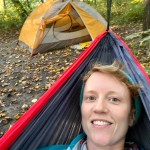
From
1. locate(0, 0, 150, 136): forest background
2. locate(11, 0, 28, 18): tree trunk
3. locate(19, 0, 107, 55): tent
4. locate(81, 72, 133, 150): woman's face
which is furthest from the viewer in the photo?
locate(11, 0, 28, 18): tree trunk

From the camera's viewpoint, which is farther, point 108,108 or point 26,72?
point 26,72

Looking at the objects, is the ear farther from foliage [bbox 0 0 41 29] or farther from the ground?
foliage [bbox 0 0 41 29]

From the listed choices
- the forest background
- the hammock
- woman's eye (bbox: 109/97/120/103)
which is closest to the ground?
the forest background

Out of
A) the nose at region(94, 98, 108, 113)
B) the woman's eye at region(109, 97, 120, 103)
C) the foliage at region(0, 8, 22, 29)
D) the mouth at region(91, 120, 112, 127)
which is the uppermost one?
the woman's eye at region(109, 97, 120, 103)

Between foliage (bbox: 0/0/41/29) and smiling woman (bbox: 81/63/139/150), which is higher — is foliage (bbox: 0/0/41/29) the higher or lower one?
the lower one

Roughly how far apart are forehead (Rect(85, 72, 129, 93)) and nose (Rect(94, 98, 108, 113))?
2.5 inches

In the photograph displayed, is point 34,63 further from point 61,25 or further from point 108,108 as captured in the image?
point 108,108

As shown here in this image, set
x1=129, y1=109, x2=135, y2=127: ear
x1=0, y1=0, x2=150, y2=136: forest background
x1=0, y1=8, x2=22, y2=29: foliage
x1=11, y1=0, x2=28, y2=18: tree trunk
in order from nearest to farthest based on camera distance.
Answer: x1=129, y1=109, x2=135, y2=127: ear < x1=0, y1=0, x2=150, y2=136: forest background < x1=0, y1=8, x2=22, y2=29: foliage < x1=11, y1=0, x2=28, y2=18: tree trunk

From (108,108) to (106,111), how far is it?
19 millimetres

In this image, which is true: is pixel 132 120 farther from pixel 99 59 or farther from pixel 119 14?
pixel 119 14

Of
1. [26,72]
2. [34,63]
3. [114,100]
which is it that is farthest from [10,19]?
[114,100]

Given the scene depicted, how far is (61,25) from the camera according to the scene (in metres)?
6.59

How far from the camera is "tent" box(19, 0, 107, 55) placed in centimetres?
620

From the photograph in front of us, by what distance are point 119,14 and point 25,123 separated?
828cm
